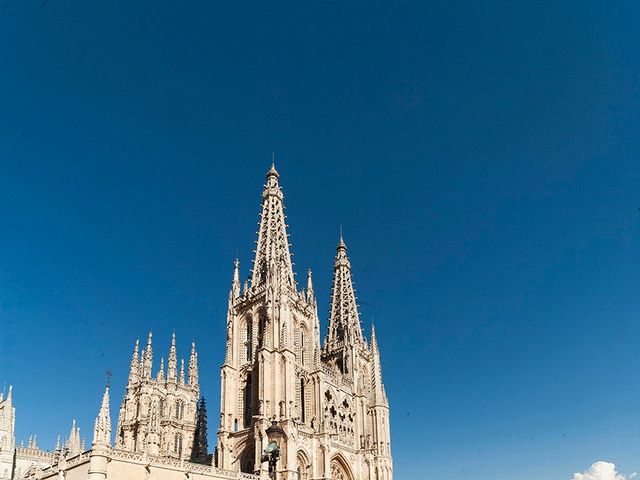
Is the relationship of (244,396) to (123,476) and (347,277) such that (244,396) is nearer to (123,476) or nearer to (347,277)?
(123,476)

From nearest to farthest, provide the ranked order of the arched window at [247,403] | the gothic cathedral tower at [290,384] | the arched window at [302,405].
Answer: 1. the gothic cathedral tower at [290,384]
2. the arched window at [247,403]
3. the arched window at [302,405]

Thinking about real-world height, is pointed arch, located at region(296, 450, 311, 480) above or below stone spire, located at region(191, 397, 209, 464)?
below

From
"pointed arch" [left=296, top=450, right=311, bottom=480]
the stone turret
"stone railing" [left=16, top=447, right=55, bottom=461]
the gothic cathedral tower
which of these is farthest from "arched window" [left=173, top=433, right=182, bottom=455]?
the stone turret

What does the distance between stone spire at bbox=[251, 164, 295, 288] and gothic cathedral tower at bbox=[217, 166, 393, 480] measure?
108 millimetres

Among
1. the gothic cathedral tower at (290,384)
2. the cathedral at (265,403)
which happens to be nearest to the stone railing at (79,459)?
the cathedral at (265,403)

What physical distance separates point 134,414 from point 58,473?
1400 inches

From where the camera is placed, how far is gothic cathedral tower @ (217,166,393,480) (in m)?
45.0

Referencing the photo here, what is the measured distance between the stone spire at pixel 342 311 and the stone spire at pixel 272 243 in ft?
41.3

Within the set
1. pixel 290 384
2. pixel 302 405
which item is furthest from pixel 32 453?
pixel 290 384

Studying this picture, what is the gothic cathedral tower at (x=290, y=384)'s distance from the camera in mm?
45031

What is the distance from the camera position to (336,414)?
177 feet

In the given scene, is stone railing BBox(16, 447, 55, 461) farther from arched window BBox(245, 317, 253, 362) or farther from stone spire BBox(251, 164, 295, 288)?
stone spire BBox(251, 164, 295, 288)

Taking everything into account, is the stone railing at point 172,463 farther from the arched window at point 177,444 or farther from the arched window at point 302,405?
the arched window at point 177,444

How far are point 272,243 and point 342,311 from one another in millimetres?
15951
